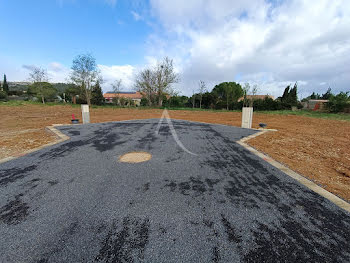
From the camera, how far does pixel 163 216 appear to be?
5.98ft

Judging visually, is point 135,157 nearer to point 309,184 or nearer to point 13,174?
point 13,174

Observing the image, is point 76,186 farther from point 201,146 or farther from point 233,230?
point 201,146

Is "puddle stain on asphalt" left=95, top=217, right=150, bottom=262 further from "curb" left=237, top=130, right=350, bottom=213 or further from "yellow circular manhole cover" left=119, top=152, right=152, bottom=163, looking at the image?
"curb" left=237, top=130, right=350, bottom=213

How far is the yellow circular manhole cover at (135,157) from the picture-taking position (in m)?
3.57

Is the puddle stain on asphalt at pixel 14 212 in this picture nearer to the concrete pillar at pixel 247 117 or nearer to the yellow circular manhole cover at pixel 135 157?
the yellow circular manhole cover at pixel 135 157

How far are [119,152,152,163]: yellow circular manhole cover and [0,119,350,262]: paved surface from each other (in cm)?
35

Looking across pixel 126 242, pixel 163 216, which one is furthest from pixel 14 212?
pixel 163 216

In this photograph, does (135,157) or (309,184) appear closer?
(309,184)

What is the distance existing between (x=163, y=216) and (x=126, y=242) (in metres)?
0.48

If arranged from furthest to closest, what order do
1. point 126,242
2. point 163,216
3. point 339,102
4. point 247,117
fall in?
point 339,102 → point 247,117 → point 163,216 → point 126,242

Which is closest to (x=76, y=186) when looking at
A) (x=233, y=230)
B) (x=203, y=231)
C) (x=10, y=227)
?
(x=10, y=227)

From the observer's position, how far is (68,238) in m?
1.51

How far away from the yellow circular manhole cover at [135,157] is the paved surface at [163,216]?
→ 0.35 metres

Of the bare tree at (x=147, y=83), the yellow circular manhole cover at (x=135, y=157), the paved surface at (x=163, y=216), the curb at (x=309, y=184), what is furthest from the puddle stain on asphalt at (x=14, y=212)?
the bare tree at (x=147, y=83)
